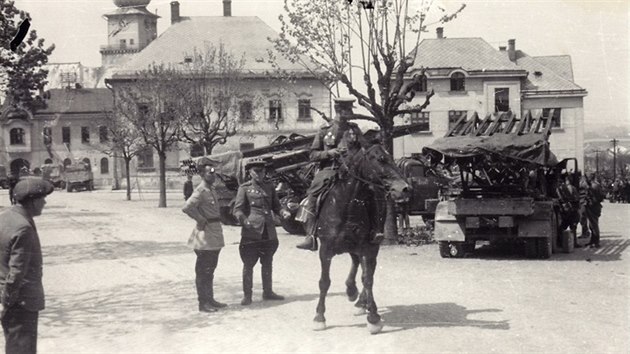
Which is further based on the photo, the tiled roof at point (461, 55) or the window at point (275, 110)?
the window at point (275, 110)

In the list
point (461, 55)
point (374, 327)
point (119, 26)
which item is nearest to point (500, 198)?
point (374, 327)

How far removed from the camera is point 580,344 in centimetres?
731

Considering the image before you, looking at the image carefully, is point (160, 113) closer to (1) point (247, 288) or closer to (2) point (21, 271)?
(1) point (247, 288)

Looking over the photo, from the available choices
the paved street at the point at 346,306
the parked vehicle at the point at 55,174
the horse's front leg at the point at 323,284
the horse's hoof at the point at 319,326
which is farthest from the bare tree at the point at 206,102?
the parked vehicle at the point at 55,174

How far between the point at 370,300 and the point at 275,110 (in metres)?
50.7

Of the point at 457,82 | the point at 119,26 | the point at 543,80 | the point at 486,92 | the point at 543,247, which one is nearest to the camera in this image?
the point at 543,247

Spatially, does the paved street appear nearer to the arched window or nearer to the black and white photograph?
the black and white photograph

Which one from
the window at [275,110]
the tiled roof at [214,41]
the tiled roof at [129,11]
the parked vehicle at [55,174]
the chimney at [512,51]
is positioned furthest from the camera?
the tiled roof at [129,11]

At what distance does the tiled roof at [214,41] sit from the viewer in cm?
5703

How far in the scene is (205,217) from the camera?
9.81 metres

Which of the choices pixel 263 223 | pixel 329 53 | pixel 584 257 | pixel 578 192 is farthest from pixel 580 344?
pixel 329 53

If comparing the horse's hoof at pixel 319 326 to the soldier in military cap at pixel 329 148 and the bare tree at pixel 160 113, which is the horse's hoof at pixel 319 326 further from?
the bare tree at pixel 160 113

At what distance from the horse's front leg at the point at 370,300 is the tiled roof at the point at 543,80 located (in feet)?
166

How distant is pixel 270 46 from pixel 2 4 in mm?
42728
